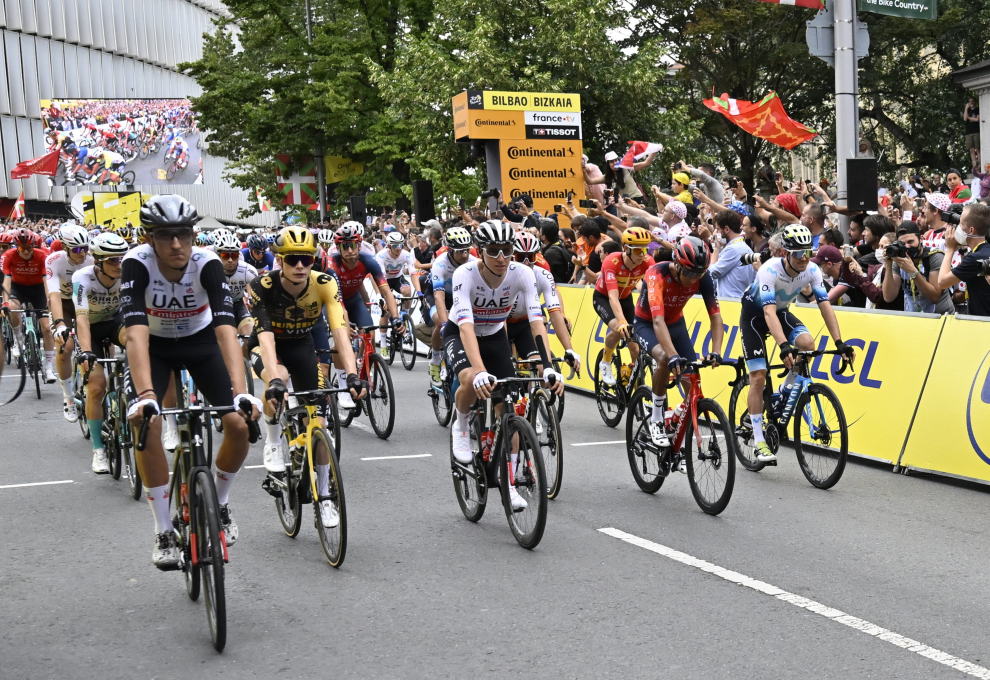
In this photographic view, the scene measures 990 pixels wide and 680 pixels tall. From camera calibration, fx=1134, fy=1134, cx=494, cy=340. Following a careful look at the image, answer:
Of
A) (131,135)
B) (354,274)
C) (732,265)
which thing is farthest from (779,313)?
(131,135)

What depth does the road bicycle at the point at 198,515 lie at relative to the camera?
521cm

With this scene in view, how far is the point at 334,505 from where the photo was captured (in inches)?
264

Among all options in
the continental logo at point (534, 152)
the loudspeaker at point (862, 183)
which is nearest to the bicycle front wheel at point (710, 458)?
the loudspeaker at point (862, 183)

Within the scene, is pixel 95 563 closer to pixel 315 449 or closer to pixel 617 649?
pixel 315 449

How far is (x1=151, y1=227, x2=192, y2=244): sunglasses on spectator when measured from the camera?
564cm

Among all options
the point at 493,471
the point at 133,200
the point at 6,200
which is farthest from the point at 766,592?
the point at 6,200

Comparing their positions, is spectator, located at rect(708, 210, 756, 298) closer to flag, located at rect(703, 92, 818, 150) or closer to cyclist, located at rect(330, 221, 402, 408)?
cyclist, located at rect(330, 221, 402, 408)

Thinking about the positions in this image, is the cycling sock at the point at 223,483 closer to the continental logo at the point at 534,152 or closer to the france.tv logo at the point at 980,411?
the france.tv logo at the point at 980,411

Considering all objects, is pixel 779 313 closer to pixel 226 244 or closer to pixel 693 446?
pixel 693 446

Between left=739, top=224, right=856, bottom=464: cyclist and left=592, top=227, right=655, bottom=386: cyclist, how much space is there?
1.30 meters

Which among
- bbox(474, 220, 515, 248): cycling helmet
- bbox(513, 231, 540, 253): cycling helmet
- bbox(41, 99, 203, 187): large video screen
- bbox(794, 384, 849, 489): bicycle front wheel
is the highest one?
bbox(41, 99, 203, 187): large video screen

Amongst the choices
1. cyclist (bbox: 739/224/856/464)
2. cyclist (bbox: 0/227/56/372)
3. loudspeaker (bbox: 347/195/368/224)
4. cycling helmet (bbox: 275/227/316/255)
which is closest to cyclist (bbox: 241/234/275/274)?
cyclist (bbox: 0/227/56/372)

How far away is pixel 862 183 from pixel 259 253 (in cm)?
708

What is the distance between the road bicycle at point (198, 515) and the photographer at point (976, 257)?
6.37 meters
